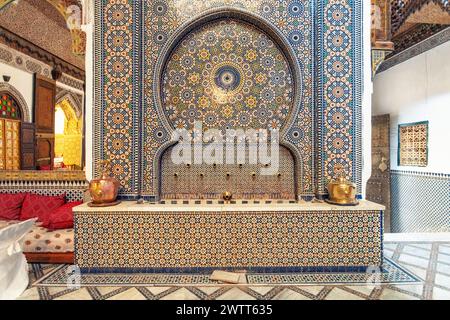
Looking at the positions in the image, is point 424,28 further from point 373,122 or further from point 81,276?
point 81,276

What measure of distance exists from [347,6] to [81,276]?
4.17 metres

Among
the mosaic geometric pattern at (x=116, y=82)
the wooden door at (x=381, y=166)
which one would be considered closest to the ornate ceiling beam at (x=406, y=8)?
the wooden door at (x=381, y=166)

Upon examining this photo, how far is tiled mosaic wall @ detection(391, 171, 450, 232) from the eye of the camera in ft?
14.9

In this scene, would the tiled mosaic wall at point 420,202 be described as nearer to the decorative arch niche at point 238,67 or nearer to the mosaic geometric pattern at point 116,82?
the decorative arch niche at point 238,67

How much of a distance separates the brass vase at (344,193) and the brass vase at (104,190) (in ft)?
7.85

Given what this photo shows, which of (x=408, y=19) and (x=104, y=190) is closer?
(x=104, y=190)

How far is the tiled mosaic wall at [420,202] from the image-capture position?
454 centimetres

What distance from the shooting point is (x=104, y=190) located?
297 cm

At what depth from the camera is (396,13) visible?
424cm

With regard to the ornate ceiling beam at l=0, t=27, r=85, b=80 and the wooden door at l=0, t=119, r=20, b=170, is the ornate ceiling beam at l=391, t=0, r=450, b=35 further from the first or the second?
the wooden door at l=0, t=119, r=20, b=170

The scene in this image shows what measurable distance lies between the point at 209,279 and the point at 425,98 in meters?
4.85

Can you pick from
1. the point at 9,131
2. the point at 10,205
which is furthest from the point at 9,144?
the point at 10,205

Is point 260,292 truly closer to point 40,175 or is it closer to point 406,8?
point 40,175
